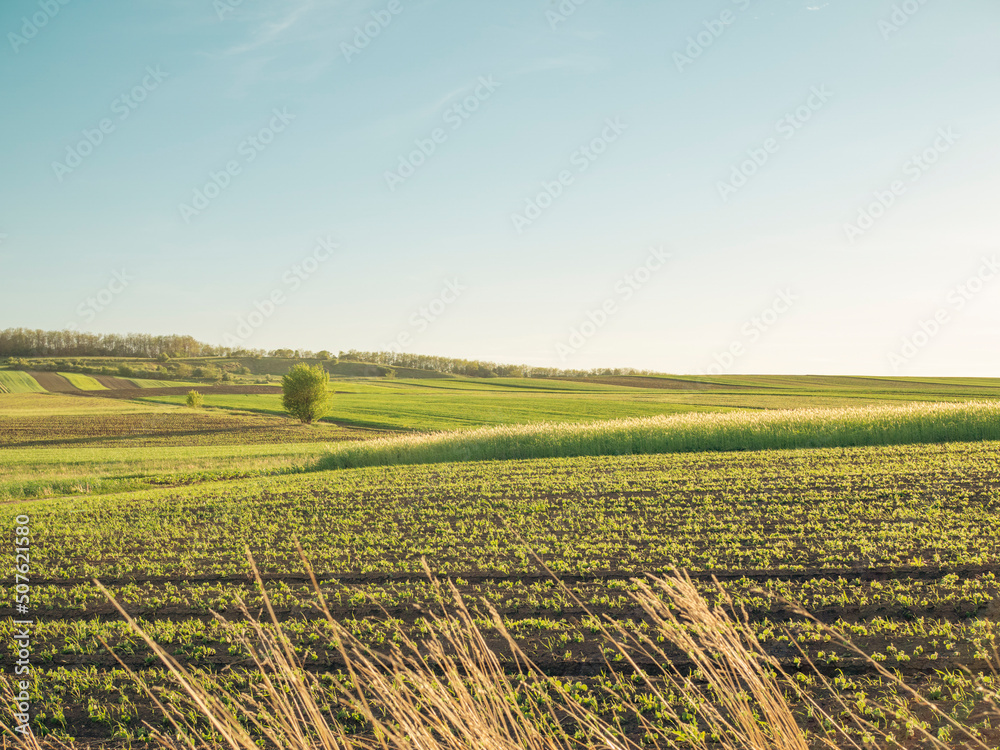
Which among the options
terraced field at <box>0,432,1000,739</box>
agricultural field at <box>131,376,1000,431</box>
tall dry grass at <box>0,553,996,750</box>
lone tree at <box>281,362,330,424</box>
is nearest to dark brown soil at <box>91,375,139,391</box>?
agricultural field at <box>131,376,1000,431</box>

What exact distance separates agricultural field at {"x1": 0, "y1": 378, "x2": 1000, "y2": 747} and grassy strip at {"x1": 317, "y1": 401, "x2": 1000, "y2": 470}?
5.44 ft

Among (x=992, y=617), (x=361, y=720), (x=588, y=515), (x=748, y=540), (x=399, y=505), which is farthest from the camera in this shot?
(x=399, y=505)

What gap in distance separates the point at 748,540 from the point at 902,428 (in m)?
22.8

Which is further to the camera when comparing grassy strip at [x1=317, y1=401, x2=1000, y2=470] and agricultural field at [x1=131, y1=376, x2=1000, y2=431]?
agricultural field at [x1=131, y1=376, x2=1000, y2=431]

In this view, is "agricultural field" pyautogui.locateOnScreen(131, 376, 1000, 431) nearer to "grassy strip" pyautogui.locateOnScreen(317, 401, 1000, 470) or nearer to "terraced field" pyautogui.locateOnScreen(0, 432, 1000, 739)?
"grassy strip" pyautogui.locateOnScreen(317, 401, 1000, 470)

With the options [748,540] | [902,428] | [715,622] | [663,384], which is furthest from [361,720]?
[663,384]

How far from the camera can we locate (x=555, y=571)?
10.1 m

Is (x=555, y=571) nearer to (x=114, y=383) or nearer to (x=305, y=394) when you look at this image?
(x=305, y=394)

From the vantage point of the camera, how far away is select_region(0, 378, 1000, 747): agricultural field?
19.8 ft

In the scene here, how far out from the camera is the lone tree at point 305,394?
57844mm

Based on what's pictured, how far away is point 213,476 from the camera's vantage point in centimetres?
2864

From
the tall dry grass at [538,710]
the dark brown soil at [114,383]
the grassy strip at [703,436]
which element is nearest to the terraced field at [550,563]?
the tall dry grass at [538,710]

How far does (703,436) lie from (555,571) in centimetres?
2173

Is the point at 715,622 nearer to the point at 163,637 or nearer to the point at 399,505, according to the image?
Result: the point at 163,637
